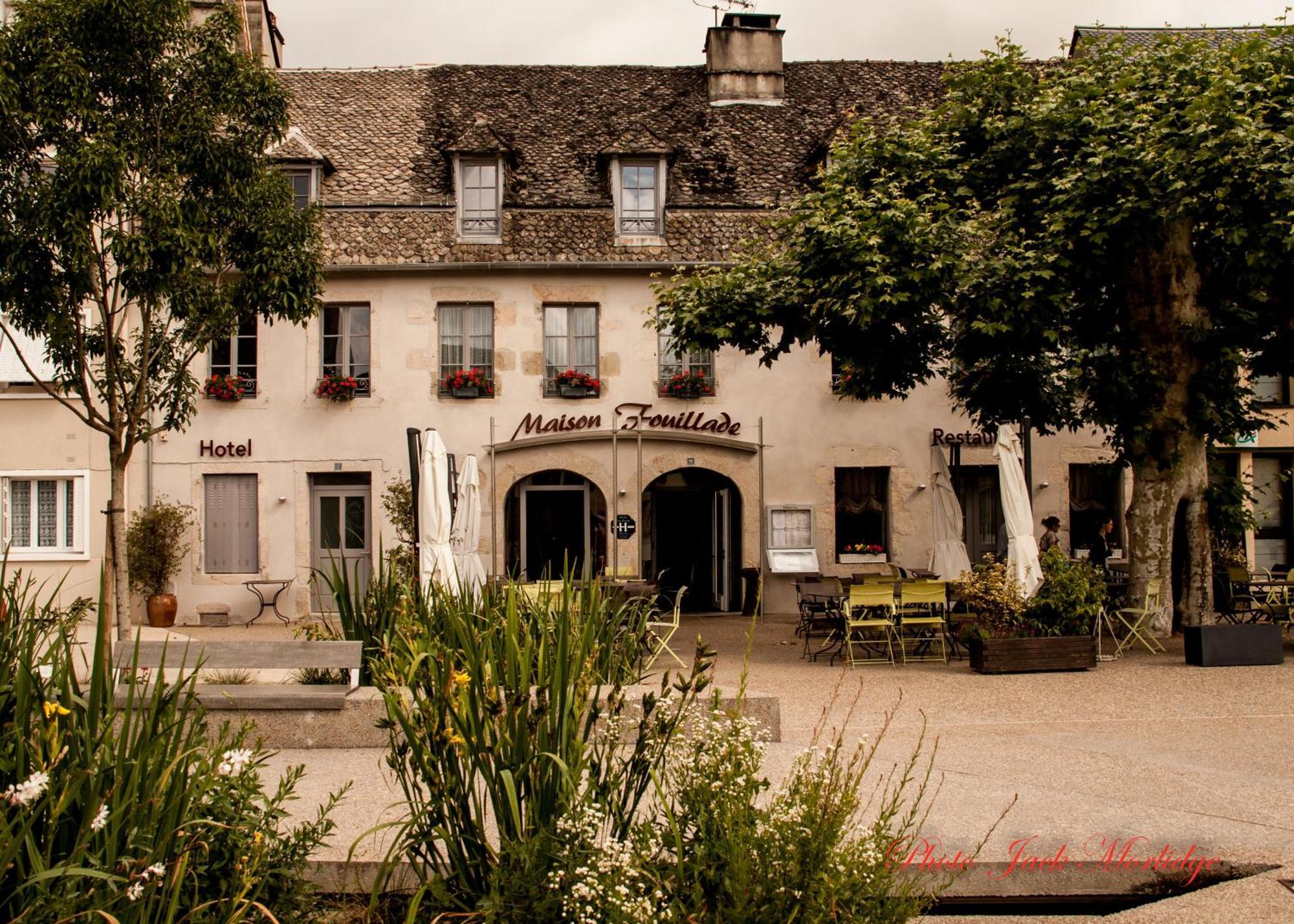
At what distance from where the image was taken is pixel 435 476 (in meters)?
12.5

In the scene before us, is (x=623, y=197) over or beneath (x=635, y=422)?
over

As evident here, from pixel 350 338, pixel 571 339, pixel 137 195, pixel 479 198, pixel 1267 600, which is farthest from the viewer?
pixel 479 198

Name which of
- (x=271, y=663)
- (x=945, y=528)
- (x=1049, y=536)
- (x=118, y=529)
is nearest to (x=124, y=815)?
(x=271, y=663)

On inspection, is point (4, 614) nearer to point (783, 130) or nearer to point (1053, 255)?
point (1053, 255)

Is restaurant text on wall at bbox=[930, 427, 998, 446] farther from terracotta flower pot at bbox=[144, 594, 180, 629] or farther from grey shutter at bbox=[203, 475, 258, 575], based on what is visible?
terracotta flower pot at bbox=[144, 594, 180, 629]

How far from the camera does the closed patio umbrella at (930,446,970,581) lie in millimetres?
16078

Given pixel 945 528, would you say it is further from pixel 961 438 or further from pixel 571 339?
pixel 571 339

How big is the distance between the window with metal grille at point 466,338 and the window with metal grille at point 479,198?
1257 millimetres

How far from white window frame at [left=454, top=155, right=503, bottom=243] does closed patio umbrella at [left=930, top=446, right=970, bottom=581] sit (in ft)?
26.1

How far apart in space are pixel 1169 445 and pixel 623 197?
9.68m

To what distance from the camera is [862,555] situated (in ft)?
65.2

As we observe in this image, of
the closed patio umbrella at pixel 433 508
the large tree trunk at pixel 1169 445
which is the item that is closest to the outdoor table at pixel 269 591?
the closed patio umbrella at pixel 433 508

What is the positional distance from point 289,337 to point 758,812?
57.1 ft

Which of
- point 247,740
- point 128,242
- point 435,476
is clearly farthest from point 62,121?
point 247,740
